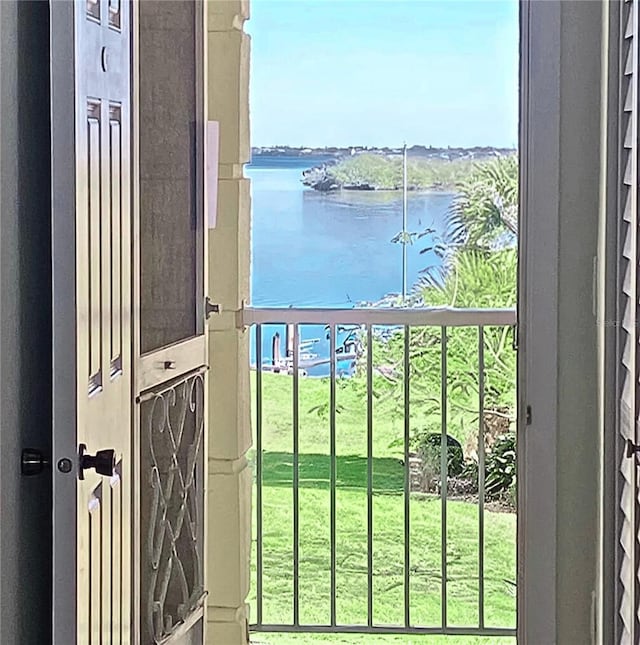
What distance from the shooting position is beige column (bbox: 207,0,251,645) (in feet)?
10.7

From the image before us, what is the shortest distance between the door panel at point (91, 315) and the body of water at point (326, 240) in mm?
2525

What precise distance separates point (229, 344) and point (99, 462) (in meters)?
1.65

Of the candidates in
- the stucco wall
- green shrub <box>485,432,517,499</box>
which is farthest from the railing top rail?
the stucco wall

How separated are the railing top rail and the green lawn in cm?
87

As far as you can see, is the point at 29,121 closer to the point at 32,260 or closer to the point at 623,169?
the point at 32,260

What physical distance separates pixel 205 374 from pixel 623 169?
1131 millimetres

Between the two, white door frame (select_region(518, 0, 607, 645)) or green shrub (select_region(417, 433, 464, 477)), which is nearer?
white door frame (select_region(518, 0, 607, 645))

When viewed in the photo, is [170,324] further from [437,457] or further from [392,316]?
[437,457]

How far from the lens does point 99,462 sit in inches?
Answer: 67.0

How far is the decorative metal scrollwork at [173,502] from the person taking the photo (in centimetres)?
236

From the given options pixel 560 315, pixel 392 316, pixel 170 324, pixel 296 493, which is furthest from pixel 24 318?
pixel 296 493

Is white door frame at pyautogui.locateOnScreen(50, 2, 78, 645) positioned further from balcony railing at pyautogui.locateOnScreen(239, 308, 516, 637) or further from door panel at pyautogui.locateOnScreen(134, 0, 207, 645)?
balcony railing at pyautogui.locateOnScreen(239, 308, 516, 637)

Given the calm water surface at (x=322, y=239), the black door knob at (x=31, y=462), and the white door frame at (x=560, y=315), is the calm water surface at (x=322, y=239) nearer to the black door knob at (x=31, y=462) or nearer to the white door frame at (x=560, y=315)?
the white door frame at (x=560, y=315)

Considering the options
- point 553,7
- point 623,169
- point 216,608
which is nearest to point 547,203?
point 623,169
